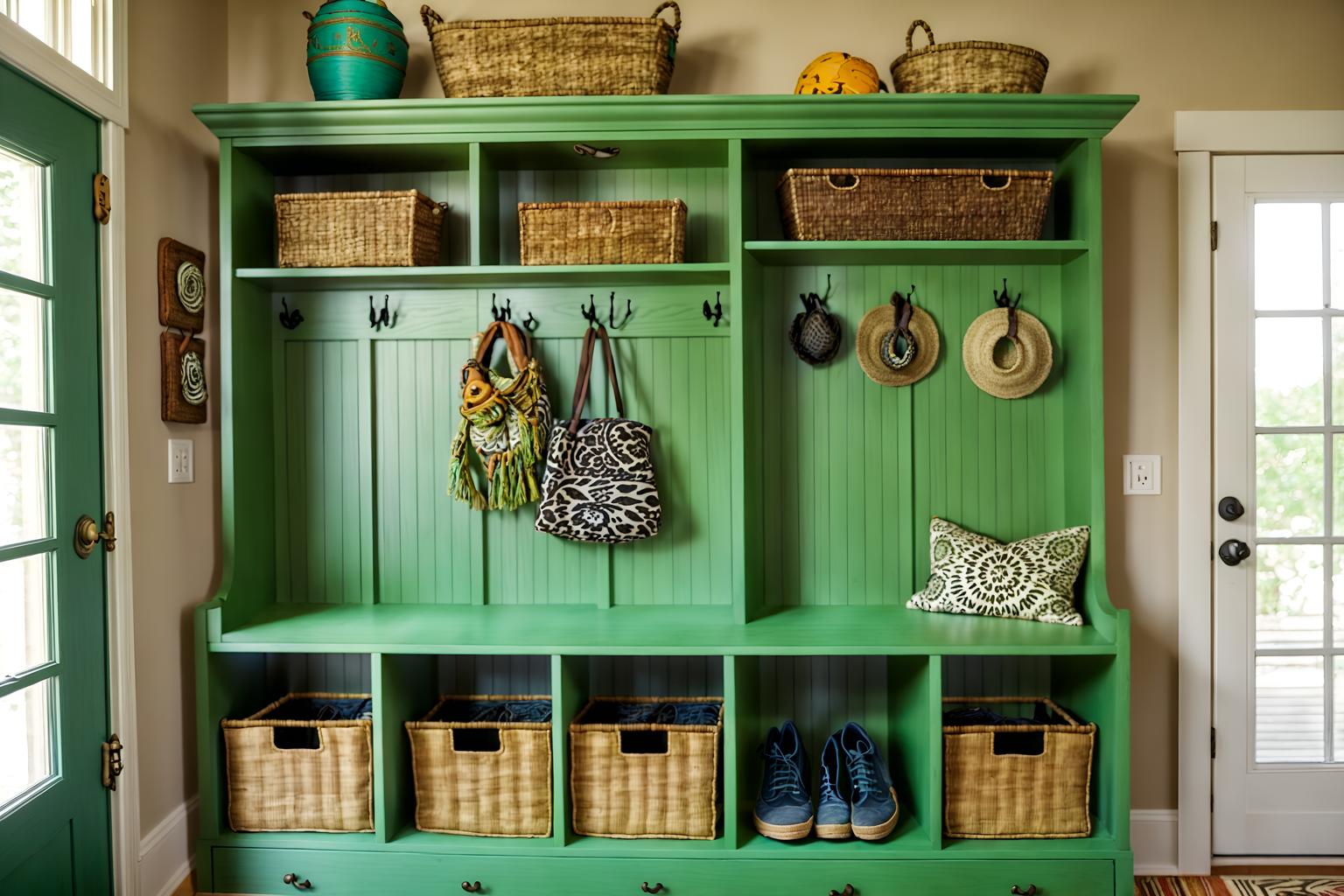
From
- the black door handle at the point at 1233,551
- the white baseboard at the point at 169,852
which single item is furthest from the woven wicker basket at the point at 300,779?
the black door handle at the point at 1233,551

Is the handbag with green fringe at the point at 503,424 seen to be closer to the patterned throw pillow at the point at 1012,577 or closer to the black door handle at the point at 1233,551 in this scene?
the patterned throw pillow at the point at 1012,577

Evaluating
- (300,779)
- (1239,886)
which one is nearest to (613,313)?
(300,779)

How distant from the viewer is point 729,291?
2.41 metres

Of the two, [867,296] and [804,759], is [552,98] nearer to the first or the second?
[867,296]

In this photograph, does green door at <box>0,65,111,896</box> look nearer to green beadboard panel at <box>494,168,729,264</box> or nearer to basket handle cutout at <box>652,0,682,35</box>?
green beadboard panel at <box>494,168,729,264</box>

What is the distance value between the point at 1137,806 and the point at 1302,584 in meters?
0.78

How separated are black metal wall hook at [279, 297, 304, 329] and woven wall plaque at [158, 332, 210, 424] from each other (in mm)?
218

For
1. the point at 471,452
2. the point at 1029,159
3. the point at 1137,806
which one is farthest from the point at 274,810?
the point at 1029,159

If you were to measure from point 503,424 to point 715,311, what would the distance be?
2.18ft

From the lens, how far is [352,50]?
225 cm

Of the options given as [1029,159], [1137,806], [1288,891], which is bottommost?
[1288,891]

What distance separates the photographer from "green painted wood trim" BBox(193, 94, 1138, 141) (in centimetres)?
218

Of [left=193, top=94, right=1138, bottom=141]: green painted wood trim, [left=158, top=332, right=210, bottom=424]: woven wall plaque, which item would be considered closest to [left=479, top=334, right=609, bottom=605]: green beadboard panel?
[left=158, top=332, right=210, bottom=424]: woven wall plaque

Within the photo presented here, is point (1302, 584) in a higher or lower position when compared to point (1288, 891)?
higher
